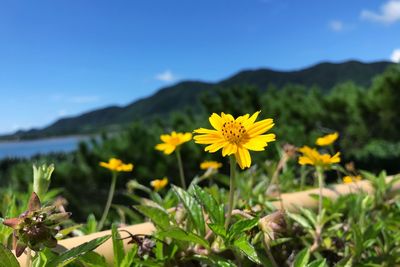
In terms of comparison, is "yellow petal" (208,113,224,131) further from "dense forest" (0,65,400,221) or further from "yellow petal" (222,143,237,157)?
"dense forest" (0,65,400,221)

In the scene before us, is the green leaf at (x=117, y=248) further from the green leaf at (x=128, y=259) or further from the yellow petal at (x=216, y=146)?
the yellow petal at (x=216, y=146)

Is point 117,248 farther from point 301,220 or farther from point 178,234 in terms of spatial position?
point 301,220

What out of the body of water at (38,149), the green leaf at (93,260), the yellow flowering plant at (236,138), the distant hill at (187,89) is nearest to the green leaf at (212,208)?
the yellow flowering plant at (236,138)

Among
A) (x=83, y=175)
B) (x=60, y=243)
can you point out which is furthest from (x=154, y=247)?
(x=83, y=175)

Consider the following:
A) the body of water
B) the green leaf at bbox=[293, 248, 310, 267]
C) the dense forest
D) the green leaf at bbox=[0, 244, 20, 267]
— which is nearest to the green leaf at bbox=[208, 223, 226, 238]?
the green leaf at bbox=[293, 248, 310, 267]

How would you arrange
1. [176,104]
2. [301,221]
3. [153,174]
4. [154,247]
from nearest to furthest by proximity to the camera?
[154,247]
[301,221]
[153,174]
[176,104]

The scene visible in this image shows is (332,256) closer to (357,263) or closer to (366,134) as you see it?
(357,263)
